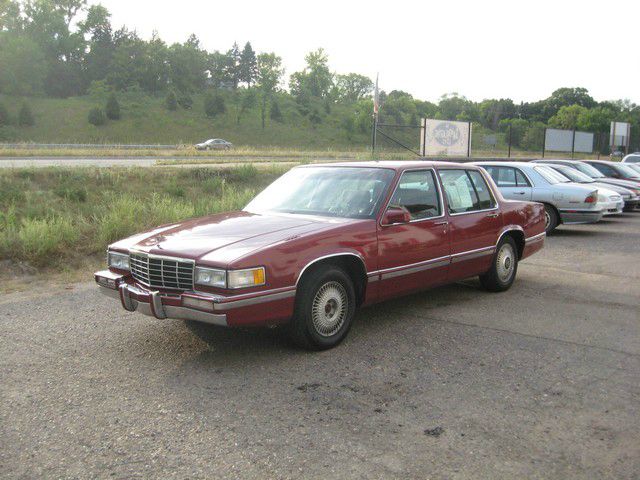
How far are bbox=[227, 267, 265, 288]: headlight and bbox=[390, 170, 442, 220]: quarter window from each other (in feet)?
5.57

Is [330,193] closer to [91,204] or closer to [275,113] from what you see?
[91,204]

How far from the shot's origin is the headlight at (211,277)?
14.4ft

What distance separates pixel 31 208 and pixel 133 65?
8631cm

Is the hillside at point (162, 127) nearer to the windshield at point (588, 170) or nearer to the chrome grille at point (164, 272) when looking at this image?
the windshield at point (588, 170)

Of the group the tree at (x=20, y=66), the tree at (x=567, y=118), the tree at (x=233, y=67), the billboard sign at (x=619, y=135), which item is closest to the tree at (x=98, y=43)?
the tree at (x=20, y=66)

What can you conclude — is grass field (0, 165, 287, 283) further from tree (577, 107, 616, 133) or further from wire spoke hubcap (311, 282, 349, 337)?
tree (577, 107, 616, 133)

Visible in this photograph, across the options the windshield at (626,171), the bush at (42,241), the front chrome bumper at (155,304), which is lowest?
the bush at (42,241)

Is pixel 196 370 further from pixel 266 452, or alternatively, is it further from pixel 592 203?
pixel 592 203

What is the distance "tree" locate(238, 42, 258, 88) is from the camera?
10743 centimetres

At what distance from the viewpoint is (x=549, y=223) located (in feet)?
41.3

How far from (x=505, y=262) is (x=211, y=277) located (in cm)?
411

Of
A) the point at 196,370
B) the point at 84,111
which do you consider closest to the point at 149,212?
the point at 196,370

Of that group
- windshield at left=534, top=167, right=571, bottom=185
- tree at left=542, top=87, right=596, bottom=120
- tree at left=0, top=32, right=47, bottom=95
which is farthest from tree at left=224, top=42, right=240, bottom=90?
windshield at left=534, top=167, right=571, bottom=185

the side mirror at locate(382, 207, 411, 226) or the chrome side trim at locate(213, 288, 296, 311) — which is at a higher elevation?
the side mirror at locate(382, 207, 411, 226)
